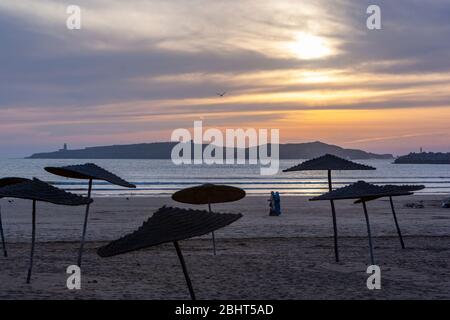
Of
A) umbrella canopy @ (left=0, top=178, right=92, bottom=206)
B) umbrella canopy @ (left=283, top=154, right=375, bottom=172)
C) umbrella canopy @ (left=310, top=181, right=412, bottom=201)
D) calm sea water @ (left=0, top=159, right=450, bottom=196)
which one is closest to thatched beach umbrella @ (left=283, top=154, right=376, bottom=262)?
umbrella canopy @ (left=283, top=154, right=375, bottom=172)

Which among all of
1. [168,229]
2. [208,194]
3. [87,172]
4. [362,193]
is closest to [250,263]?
[208,194]

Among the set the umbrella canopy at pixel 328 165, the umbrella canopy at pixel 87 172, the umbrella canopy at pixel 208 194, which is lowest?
the umbrella canopy at pixel 208 194

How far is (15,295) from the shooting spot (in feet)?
37.4

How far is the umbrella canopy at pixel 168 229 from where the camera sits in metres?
6.48

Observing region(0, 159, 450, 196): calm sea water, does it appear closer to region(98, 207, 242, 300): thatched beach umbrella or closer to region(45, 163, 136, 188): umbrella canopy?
region(45, 163, 136, 188): umbrella canopy

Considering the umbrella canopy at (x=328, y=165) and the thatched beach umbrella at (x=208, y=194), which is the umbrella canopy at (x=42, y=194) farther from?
the umbrella canopy at (x=328, y=165)

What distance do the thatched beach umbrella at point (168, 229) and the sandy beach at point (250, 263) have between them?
15.6 ft

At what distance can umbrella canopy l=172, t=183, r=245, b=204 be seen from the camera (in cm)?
1416

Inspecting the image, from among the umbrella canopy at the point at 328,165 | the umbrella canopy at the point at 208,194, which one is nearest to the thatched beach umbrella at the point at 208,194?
the umbrella canopy at the point at 208,194

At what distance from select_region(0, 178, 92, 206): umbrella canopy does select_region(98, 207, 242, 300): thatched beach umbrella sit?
467 centimetres

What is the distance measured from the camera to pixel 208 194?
14.4 metres

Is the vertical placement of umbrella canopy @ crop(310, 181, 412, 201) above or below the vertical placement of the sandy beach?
above
